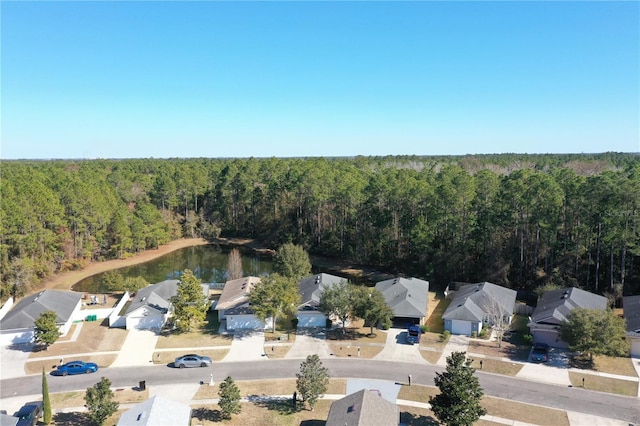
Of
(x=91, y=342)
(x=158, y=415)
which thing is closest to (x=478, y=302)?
(x=158, y=415)

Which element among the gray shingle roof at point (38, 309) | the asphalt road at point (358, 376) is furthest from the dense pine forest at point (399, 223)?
the asphalt road at point (358, 376)

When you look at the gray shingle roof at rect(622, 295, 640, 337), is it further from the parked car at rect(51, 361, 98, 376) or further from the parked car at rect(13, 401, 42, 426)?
the parked car at rect(13, 401, 42, 426)

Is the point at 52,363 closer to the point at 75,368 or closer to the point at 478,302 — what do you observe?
the point at 75,368

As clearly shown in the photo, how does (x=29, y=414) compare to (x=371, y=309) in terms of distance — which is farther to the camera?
(x=371, y=309)

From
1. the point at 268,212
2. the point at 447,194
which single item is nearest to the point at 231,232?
the point at 268,212

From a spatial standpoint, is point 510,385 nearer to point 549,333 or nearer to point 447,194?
point 549,333

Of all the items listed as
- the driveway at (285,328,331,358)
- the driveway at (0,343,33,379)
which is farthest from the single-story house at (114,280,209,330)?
the driveway at (285,328,331,358)
